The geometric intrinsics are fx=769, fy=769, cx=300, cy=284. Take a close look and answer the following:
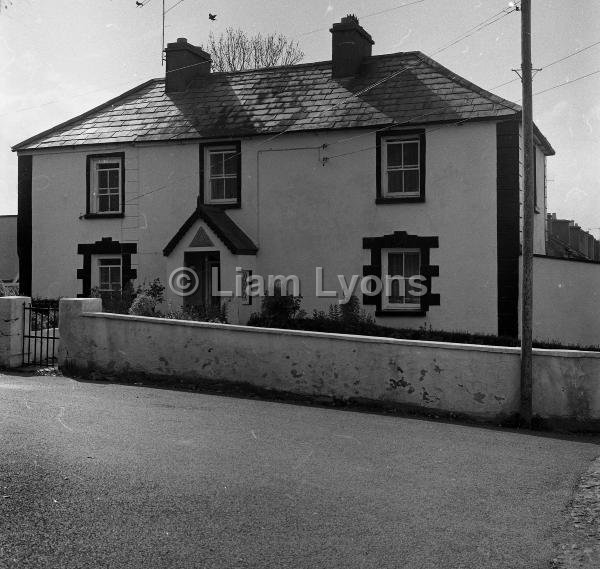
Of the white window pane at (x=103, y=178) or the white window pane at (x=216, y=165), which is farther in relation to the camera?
the white window pane at (x=103, y=178)

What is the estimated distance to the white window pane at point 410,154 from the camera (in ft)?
Result: 68.1

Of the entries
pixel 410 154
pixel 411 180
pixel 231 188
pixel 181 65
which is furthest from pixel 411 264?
pixel 181 65

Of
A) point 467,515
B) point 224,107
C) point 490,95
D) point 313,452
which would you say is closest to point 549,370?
point 313,452

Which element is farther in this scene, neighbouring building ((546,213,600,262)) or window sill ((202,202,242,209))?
neighbouring building ((546,213,600,262))

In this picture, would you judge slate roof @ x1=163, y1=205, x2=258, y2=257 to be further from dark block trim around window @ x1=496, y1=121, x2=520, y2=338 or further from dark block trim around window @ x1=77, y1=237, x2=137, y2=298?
dark block trim around window @ x1=496, y1=121, x2=520, y2=338

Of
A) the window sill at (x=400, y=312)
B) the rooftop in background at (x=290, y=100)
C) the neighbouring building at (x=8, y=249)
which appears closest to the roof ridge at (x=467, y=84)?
the rooftop in background at (x=290, y=100)

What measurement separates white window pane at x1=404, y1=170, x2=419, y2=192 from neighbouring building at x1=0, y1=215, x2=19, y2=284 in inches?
1004

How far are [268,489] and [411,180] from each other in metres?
15.2

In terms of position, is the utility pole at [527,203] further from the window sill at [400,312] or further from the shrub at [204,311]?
the shrub at [204,311]

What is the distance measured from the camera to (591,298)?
21.7 metres

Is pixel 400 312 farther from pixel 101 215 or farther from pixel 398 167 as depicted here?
pixel 101 215

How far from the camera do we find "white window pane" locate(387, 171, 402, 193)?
2094 centimetres

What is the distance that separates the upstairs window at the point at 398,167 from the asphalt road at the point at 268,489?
37.0 feet

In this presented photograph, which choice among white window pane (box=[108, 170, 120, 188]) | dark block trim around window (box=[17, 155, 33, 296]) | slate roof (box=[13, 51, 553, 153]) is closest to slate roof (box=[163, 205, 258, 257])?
slate roof (box=[13, 51, 553, 153])
